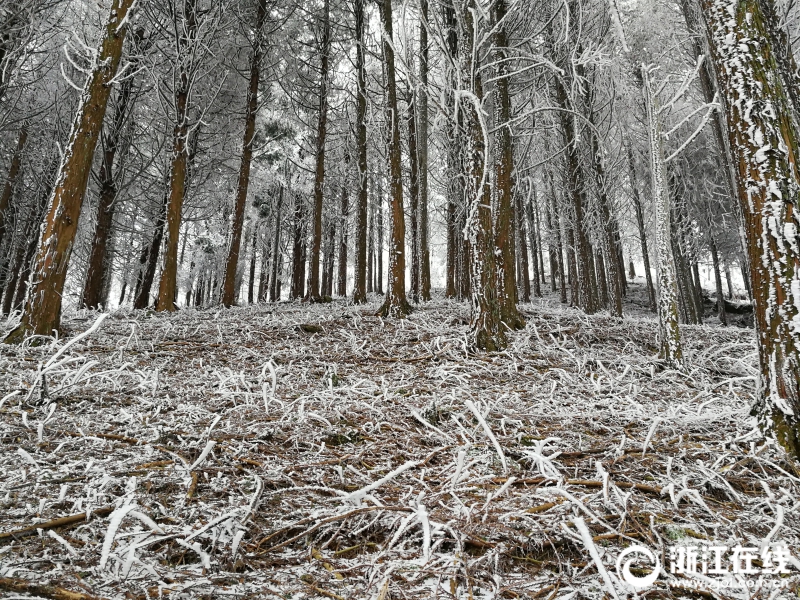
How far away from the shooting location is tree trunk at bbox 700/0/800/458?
82.0 inches

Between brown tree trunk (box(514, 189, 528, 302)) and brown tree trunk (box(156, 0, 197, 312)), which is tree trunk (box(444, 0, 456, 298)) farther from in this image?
brown tree trunk (box(156, 0, 197, 312))

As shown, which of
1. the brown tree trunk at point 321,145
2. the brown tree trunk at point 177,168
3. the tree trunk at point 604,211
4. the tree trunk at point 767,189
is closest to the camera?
the tree trunk at point 767,189

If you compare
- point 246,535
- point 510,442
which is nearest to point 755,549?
point 510,442

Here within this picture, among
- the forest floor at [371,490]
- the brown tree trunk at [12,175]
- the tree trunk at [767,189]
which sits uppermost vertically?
the brown tree trunk at [12,175]

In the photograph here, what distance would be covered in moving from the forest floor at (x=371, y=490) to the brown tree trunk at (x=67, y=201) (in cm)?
118

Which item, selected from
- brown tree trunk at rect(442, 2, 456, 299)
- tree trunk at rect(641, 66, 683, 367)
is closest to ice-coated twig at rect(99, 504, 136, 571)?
brown tree trunk at rect(442, 2, 456, 299)

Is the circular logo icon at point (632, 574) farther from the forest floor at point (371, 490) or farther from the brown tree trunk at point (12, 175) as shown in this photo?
the brown tree trunk at point (12, 175)

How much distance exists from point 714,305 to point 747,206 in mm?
22065

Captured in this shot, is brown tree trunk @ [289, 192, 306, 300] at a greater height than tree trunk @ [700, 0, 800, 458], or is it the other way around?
brown tree trunk @ [289, 192, 306, 300]

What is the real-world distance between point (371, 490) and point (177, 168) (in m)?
9.00

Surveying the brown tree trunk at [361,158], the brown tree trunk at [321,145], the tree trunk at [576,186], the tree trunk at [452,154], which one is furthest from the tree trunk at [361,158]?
the tree trunk at [576,186]

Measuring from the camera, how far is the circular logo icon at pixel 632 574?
44.4 inches

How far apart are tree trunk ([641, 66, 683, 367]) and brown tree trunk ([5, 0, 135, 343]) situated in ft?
21.3

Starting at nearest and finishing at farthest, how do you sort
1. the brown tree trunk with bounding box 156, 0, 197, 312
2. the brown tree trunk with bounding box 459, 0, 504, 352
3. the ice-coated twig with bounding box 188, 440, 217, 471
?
1. the ice-coated twig with bounding box 188, 440, 217, 471
2. the brown tree trunk with bounding box 459, 0, 504, 352
3. the brown tree trunk with bounding box 156, 0, 197, 312
